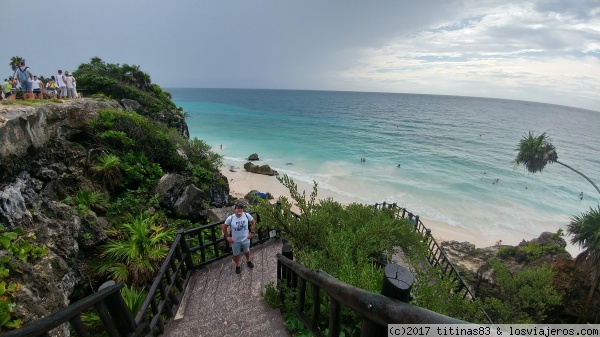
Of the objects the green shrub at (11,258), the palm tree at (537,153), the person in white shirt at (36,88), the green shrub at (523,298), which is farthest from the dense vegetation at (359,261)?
the palm tree at (537,153)

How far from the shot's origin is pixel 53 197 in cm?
741

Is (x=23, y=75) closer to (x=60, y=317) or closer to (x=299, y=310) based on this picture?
(x=60, y=317)

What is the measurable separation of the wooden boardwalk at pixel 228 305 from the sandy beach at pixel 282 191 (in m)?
14.4

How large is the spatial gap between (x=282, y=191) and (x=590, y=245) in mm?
19296

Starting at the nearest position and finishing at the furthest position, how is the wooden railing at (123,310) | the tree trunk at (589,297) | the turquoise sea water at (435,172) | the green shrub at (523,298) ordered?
the wooden railing at (123,310)
the green shrub at (523,298)
the tree trunk at (589,297)
the turquoise sea water at (435,172)

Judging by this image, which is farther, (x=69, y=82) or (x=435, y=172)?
(x=435, y=172)

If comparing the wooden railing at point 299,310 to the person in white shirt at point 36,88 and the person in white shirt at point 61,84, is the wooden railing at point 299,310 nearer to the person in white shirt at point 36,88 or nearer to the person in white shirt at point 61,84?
the person in white shirt at point 36,88

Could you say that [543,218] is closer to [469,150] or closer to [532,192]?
[532,192]

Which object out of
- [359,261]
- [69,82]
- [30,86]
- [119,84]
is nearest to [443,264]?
[359,261]

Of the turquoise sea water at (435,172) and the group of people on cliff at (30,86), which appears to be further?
the turquoise sea water at (435,172)

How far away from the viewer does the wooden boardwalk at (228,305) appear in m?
4.49

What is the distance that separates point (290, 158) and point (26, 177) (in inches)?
1227

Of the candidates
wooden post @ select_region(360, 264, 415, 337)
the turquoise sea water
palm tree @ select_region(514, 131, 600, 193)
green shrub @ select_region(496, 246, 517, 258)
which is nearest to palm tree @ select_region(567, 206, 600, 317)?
green shrub @ select_region(496, 246, 517, 258)

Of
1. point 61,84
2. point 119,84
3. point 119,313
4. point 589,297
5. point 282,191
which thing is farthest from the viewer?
point 282,191
